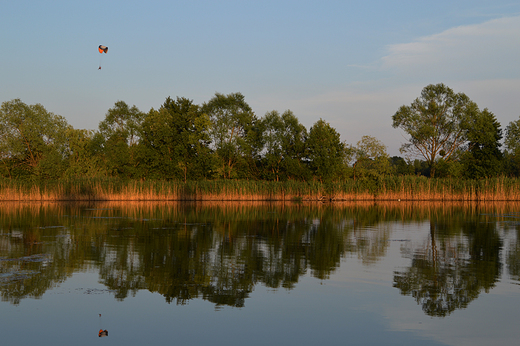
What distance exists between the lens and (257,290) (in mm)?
10852

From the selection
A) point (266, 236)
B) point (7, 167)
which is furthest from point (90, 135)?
point (266, 236)

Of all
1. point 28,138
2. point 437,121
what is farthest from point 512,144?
point 28,138

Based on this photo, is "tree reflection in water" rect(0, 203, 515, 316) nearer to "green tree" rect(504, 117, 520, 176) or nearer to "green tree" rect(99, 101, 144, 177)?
"green tree" rect(99, 101, 144, 177)

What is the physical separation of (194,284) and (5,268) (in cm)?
559

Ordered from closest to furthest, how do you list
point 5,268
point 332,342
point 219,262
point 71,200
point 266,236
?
point 332,342, point 5,268, point 219,262, point 266,236, point 71,200

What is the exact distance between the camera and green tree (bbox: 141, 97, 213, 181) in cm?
6688

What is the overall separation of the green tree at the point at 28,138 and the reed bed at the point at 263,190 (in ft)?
25.8

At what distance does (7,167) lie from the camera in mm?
66875

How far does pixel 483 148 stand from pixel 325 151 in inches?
1106

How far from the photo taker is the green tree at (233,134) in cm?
7394

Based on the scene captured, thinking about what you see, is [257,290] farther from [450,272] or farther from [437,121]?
[437,121]

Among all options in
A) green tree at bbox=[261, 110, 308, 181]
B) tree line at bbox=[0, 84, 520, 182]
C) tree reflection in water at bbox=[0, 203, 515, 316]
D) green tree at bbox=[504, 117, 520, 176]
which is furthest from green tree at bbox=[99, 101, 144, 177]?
green tree at bbox=[504, 117, 520, 176]

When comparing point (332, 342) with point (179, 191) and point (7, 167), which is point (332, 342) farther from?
point (7, 167)

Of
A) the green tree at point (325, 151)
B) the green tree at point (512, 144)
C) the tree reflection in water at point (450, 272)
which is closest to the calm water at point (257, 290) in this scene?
the tree reflection in water at point (450, 272)
